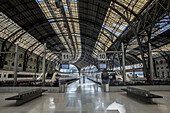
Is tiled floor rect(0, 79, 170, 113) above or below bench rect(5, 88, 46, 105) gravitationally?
below

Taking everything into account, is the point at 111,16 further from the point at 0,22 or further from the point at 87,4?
the point at 0,22

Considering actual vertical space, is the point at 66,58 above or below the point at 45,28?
below

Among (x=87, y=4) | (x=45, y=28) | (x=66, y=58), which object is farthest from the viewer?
(x=45, y=28)

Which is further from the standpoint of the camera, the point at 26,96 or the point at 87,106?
the point at 26,96

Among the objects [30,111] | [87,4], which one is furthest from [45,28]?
[30,111]

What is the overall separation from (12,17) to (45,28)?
11.1 meters

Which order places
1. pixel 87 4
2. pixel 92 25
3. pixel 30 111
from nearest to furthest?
pixel 30 111 → pixel 87 4 → pixel 92 25

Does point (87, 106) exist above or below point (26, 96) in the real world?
below

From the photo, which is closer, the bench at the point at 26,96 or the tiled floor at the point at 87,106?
the tiled floor at the point at 87,106

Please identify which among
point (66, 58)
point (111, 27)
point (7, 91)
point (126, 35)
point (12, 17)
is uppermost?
point (12, 17)

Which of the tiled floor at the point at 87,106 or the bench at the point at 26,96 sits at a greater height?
the bench at the point at 26,96

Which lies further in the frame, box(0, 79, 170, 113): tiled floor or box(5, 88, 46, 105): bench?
box(5, 88, 46, 105): bench

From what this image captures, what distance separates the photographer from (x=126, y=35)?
3177 cm

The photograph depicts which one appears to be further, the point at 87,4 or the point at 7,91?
the point at 87,4
